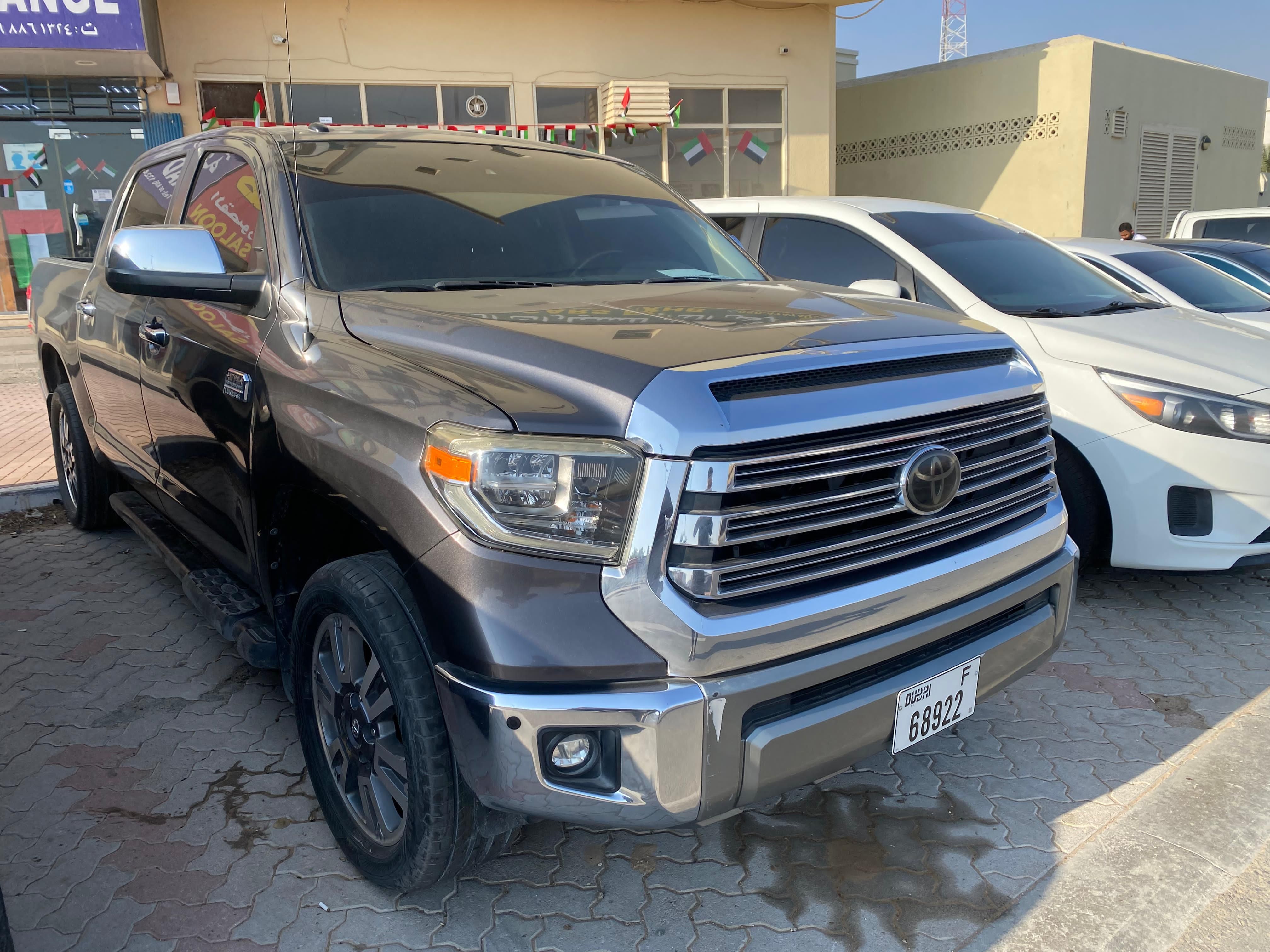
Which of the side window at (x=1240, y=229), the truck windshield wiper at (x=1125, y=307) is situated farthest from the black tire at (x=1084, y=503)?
the side window at (x=1240, y=229)

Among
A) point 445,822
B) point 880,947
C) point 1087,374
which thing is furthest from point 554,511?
point 1087,374

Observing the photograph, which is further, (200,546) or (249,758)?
(200,546)

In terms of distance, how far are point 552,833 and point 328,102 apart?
511 inches

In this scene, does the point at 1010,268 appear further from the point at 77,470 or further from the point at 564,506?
the point at 77,470

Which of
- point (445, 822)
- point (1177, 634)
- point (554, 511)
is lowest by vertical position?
point (1177, 634)

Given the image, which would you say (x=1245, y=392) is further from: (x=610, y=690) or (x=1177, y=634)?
(x=610, y=690)

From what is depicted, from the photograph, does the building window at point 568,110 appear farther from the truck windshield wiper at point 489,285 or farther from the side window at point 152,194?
the truck windshield wiper at point 489,285

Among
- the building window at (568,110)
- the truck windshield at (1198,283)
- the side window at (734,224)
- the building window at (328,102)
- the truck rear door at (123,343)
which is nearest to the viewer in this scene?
the truck rear door at (123,343)

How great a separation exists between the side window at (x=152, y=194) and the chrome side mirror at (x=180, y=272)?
3.52 feet

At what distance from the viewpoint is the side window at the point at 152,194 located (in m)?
3.79

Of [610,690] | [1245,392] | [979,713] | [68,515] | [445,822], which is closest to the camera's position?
[610,690]

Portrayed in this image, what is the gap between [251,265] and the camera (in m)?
2.91

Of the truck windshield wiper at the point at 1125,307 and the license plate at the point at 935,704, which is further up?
the truck windshield wiper at the point at 1125,307

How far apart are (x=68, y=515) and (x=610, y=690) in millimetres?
4919
